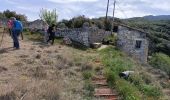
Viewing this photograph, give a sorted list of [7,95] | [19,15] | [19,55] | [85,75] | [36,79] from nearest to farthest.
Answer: [7,95] → [36,79] → [85,75] → [19,55] → [19,15]

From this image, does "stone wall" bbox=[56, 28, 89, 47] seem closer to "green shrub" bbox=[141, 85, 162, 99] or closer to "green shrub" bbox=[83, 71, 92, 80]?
"green shrub" bbox=[83, 71, 92, 80]

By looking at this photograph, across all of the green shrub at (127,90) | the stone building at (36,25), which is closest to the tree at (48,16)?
the stone building at (36,25)

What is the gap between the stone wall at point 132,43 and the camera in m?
26.1

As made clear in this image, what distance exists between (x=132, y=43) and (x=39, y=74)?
1123 centimetres

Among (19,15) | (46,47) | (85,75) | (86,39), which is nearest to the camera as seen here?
(85,75)

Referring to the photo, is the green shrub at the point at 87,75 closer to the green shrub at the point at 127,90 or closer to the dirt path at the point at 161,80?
the green shrub at the point at 127,90

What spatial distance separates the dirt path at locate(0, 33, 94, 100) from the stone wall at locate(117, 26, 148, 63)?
5144 millimetres

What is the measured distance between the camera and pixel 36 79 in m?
15.2

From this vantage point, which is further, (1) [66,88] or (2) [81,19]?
(2) [81,19]

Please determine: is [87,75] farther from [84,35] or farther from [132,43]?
[132,43]

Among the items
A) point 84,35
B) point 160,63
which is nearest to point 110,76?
point 84,35

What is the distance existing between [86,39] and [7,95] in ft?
44.0

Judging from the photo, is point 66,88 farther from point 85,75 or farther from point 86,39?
point 86,39

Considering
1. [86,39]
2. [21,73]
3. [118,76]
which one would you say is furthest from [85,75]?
[86,39]
